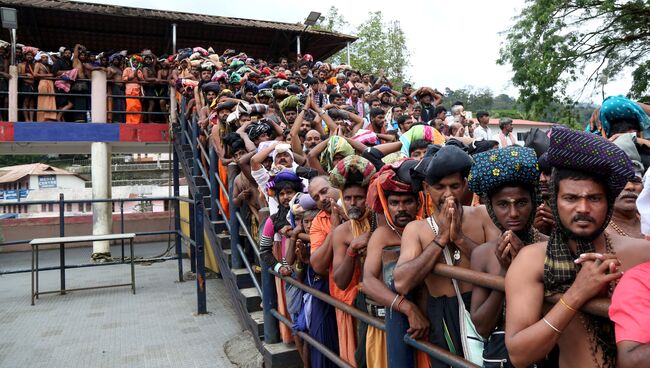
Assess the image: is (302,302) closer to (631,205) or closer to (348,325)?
(348,325)

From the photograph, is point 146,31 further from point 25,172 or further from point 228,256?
point 25,172

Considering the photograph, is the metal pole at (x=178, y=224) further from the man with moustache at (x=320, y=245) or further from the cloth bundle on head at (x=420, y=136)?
the cloth bundle on head at (x=420, y=136)

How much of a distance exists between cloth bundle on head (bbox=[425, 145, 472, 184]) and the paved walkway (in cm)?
346

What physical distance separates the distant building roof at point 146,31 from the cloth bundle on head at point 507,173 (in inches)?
546

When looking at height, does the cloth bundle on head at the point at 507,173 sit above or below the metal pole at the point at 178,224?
above

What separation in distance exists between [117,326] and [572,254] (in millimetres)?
5810

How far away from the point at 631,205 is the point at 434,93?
7.74 m

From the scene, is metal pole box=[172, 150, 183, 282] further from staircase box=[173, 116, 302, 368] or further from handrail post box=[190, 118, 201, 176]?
staircase box=[173, 116, 302, 368]

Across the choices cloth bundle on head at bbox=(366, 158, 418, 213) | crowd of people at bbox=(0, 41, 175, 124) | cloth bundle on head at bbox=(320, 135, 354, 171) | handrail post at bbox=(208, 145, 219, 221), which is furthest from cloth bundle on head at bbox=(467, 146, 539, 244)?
crowd of people at bbox=(0, 41, 175, 124)

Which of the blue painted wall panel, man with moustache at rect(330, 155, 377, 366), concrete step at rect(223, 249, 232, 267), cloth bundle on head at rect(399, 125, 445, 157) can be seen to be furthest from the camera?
the blue painted wall panel

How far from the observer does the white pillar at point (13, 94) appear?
33.9 feet

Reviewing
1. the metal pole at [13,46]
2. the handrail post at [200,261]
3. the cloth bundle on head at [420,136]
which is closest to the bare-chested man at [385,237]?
the cloth bundle on head at [420,136]

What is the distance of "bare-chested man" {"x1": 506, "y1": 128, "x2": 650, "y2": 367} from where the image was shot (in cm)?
145

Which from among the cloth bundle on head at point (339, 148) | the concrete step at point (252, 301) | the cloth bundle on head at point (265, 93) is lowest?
the concrete step at point (252, 301)
